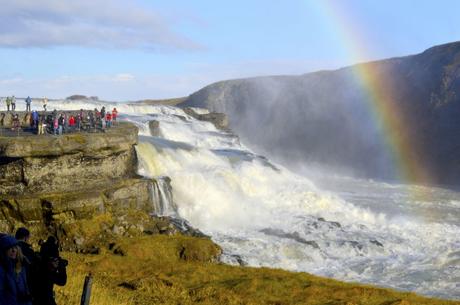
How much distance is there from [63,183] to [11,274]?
682 inches

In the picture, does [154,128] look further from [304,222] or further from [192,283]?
[192,283]

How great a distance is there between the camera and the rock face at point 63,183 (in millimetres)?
20922

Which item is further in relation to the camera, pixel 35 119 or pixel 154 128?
pixel 154 128

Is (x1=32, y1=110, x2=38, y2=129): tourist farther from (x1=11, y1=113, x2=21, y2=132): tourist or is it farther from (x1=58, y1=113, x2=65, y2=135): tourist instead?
(x1=58, y1=113, x2=65, y2=135): tourist

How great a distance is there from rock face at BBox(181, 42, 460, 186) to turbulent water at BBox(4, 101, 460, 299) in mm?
26296

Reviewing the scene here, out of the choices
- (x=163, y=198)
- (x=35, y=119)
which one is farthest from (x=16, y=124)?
(x=163, y=198)

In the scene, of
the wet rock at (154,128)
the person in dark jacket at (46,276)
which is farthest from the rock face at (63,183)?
the wet rock at (154,128)

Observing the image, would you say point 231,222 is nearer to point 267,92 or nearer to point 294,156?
point 294,156

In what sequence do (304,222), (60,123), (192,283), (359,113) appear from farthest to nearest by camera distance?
(359,113)
(304,222)
(60,123)
(192,283)

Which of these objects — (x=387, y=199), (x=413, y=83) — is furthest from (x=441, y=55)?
(x=387, y=199)

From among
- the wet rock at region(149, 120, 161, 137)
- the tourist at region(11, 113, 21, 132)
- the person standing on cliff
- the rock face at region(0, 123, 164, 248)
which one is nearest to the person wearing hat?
the person standing on cliff

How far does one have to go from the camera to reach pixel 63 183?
22.7 meters

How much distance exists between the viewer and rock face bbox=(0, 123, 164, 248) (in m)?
20.9

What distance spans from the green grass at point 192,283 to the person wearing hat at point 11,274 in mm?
5336
